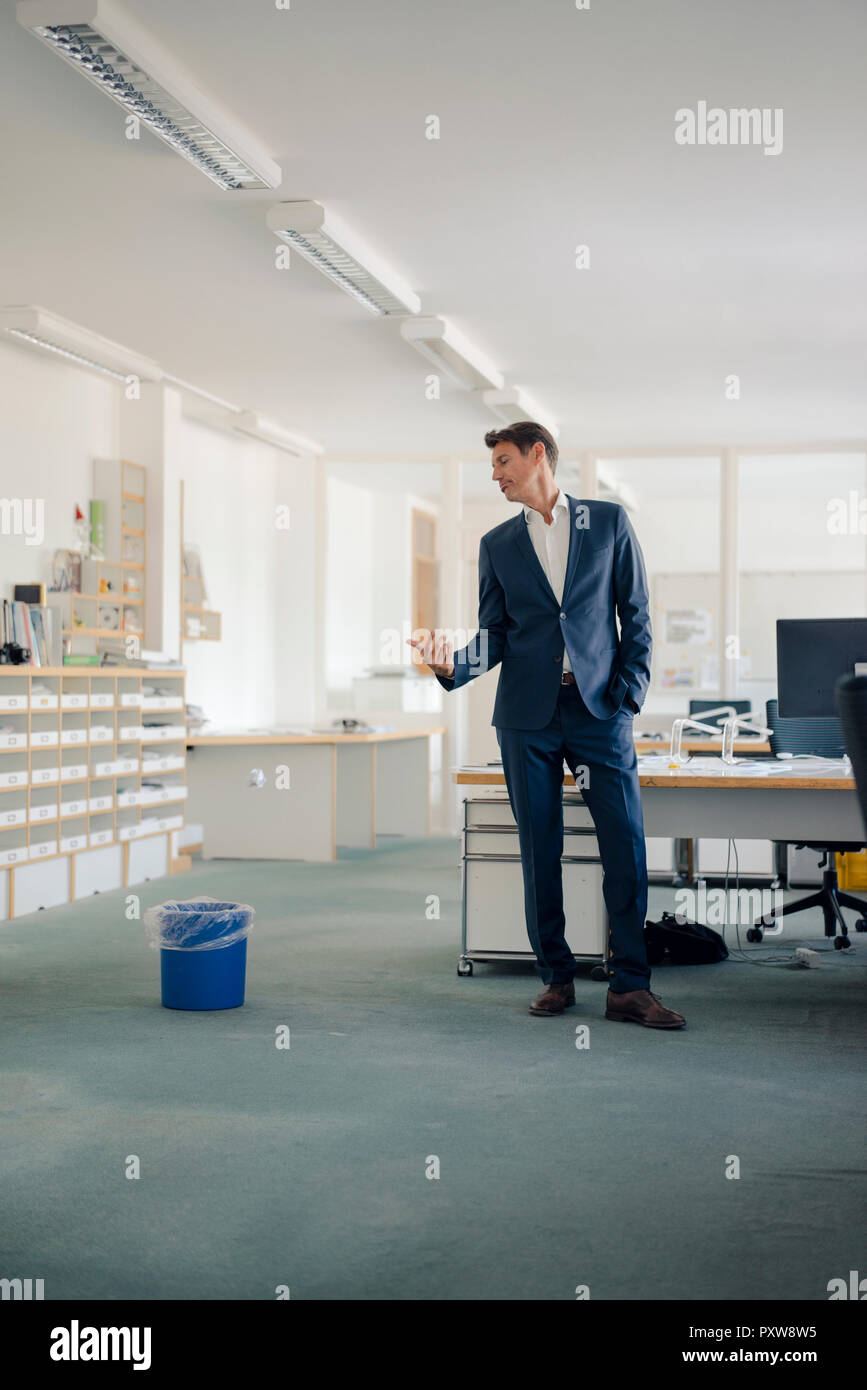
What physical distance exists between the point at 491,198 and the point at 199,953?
294 cm

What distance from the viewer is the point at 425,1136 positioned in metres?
2.81

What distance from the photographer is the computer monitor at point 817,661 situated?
4.33 metres

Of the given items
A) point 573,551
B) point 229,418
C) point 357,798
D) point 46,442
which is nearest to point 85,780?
point 46,442

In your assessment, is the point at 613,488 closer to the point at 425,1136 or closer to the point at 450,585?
the point at 450,585

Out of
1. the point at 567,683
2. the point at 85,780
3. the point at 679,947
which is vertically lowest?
the point at 679,947

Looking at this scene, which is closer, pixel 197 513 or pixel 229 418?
pixel 229 418

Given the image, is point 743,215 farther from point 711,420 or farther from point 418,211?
point 711,420

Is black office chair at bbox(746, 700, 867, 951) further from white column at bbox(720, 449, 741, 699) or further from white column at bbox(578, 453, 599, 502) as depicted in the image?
white column at bbox(578, 453, 599, 502)

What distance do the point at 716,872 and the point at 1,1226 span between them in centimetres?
523

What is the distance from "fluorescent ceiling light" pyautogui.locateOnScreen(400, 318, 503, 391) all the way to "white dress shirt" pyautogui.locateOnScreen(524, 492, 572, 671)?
286 centimetres

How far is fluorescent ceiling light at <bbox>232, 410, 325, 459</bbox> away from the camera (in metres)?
8.66

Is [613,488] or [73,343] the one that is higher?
[73,343]

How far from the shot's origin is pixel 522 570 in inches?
150

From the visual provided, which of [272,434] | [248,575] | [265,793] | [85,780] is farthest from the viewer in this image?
[248,575]
